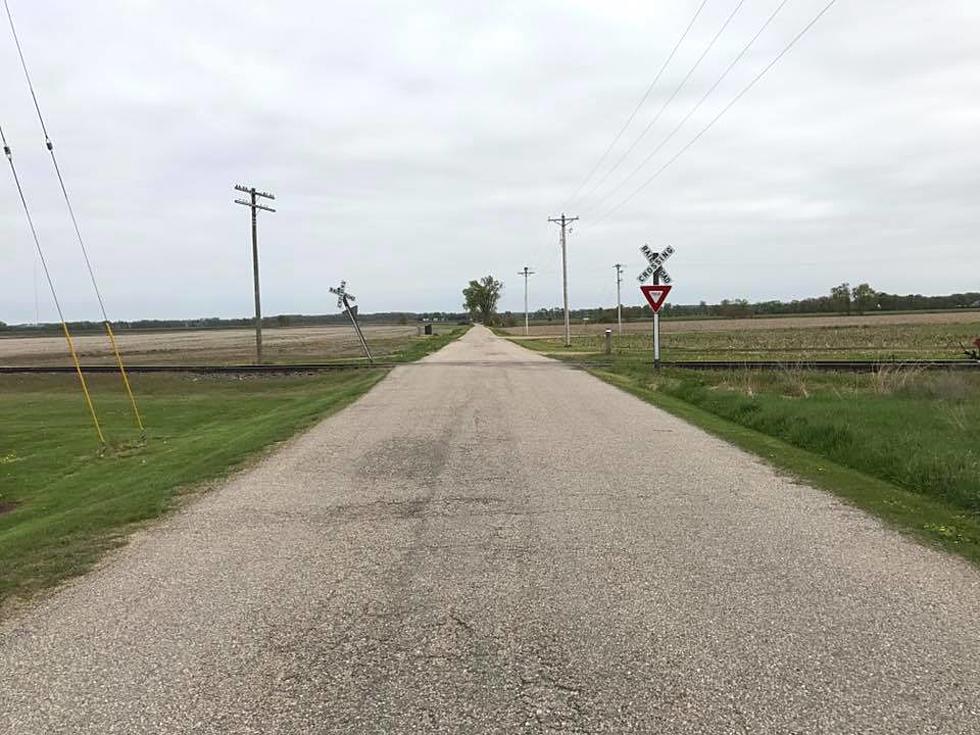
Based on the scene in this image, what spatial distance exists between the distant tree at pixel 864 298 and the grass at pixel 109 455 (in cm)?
13277

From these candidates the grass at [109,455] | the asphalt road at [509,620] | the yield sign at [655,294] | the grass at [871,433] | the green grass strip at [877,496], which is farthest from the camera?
the yield sign at [655,294]

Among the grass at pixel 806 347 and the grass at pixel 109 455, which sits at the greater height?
the grass at pixel 109 455

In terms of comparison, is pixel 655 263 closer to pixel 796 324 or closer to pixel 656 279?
pixel 656 279

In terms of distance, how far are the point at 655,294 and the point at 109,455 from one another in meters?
14.8

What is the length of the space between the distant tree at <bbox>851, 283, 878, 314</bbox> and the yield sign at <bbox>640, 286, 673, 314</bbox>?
129m

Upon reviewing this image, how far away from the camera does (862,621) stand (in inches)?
166

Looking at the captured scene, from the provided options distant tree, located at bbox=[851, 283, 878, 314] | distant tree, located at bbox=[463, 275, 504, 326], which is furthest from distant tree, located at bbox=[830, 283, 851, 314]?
distant tree, located at bbox=[463, 275, 504, 326]

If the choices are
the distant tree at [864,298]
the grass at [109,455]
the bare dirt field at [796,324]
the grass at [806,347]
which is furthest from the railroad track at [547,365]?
the distant tree at [864,298]

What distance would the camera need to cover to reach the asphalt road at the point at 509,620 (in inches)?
130

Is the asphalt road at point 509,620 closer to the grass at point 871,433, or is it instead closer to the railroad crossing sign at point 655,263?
the grass at point 871,433

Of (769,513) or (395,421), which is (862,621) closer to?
(769,513)

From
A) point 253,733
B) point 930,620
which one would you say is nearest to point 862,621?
point 930,620

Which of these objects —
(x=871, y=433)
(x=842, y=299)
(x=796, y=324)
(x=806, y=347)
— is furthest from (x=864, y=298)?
(x=871, y=433)

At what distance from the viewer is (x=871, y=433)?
1003 centimetres
